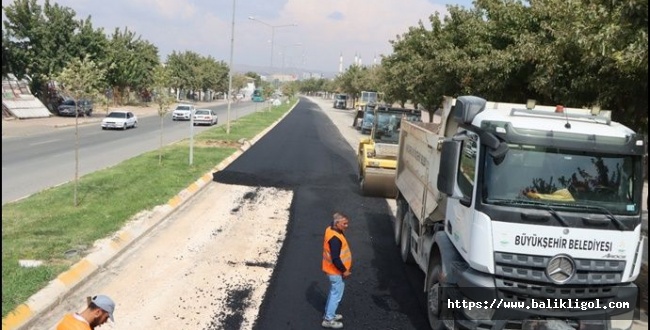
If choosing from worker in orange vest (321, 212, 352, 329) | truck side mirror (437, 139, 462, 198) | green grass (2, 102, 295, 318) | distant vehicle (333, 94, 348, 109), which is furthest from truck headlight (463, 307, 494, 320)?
distant vehicle (333, 94, 348, 109)

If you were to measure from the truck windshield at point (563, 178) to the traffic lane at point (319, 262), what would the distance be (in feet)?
8.34

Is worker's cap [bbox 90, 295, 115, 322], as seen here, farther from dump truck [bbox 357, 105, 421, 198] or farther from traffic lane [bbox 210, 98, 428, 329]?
dump truck [bbox 357, 105, 421, 198]

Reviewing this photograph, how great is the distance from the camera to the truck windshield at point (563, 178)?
5.79 meters

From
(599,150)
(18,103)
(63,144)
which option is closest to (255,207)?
(599,150)

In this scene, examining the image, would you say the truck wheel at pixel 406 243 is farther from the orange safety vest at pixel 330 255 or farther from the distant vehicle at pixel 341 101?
the distant vehicle at pixel 341 101

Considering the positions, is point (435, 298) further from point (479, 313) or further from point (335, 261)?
point (335, 261)

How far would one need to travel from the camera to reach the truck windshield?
579 cm

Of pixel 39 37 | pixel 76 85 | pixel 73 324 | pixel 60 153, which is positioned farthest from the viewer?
pixel 39 37

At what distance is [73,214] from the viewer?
38.2 ft

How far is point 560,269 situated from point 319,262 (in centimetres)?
498

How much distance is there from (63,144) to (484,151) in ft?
85.4

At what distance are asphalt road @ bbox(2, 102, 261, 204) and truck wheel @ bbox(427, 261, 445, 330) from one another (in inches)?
443

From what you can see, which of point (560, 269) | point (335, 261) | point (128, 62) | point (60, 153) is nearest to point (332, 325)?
point (335, 261)

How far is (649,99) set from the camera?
8000mm
